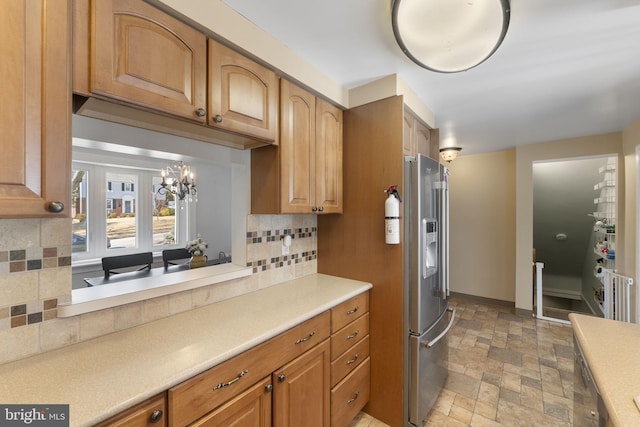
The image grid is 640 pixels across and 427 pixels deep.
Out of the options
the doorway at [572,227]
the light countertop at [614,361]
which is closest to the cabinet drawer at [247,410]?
the light countertop at [614,361]

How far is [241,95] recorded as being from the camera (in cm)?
135

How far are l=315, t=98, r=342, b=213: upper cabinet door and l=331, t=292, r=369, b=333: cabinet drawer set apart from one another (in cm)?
63

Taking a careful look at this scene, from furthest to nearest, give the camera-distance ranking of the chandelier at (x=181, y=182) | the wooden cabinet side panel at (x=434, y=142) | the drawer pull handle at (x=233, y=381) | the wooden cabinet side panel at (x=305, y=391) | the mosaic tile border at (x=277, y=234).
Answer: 1. the chandelier at (x=181, y=182)
2. the wooden cabinet side panel at (x=434, y=142)
3. the mosaic tile border at (x=277, y=234)
4. the wooden cabinet side panel at (x=305, y=391)
5. the drawer pull handle at (x=233, y=381)

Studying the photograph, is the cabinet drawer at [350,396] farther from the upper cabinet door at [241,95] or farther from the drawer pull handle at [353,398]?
the upper cabinet door at [241,95]

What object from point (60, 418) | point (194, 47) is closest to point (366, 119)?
point (194, 47)

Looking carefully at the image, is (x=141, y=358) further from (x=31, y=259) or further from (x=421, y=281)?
(x=421, y=281)

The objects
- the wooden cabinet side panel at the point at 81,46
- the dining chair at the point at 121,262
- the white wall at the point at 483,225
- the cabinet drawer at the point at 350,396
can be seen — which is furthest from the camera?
the white wall at the point at 483,225

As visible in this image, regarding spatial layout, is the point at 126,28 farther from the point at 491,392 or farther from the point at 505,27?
the point at 491,392

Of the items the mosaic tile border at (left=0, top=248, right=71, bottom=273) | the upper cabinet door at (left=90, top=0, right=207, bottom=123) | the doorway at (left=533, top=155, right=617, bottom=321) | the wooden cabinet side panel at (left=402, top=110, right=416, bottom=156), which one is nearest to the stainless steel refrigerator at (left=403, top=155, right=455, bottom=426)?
the wooden cabinet side panel at (left=402, top=110, right=416, bottom=156)

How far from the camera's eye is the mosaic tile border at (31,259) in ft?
3.15

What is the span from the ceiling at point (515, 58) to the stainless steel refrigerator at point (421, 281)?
0.66m

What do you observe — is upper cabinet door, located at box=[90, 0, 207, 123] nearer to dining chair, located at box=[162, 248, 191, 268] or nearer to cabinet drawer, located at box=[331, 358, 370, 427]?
cabinet drawer, located at box=[331, 358, 370, 427]

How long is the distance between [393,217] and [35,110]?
5.42ft

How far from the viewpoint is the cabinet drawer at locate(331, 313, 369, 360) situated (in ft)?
5.21
